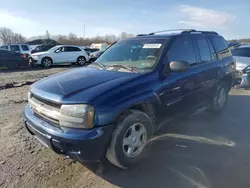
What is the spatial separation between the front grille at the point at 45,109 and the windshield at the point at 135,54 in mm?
1347

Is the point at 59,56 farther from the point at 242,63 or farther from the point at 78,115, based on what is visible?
the point at 78,115

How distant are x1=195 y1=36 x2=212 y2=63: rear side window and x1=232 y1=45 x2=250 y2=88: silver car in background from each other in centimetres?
341

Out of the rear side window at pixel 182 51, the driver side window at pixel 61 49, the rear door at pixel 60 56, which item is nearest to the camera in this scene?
the rear side window at pixel 182 51

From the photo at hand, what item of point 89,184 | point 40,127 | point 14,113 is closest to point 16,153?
point 40,127

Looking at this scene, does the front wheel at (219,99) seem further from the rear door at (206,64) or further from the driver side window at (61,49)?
the driver side window at (61,49)

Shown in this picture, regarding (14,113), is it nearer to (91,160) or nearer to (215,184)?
(91,160)

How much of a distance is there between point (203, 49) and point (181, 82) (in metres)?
1.31

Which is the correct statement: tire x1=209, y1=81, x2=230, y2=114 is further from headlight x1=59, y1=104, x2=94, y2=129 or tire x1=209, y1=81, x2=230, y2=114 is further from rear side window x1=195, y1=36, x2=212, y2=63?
headlight x1=59, y1=104, x2=94, y2=129

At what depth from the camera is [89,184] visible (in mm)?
3031

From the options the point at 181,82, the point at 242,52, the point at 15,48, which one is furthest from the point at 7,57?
the point at 181,82

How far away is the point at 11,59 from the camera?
17047 millimetres

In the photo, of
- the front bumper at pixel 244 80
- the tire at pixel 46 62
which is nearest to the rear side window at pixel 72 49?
the tire at pixel 46 62

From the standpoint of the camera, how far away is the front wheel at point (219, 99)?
17.4 feet

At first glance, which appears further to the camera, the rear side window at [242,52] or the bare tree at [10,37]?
the bare tree at [10,37]
